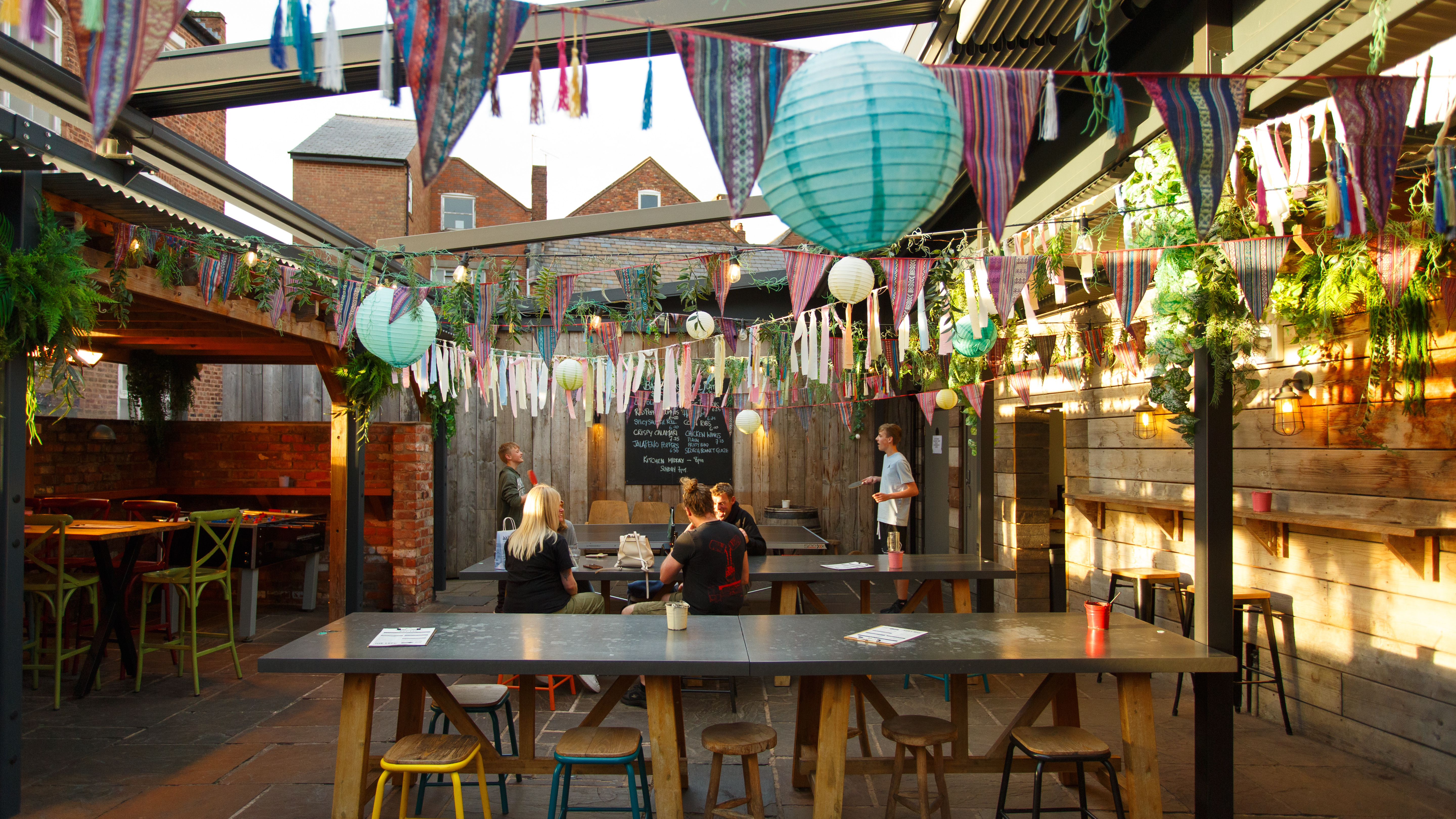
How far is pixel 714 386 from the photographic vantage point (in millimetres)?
8031

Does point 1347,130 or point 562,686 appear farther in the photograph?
point 562,686

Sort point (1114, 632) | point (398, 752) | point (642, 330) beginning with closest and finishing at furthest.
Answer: point (398, 752), point (1114, 632), point (642, 330)

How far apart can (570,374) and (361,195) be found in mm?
14922

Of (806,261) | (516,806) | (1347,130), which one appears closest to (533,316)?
(806,261)

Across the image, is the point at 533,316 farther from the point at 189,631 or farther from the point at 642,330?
the point at 189,631

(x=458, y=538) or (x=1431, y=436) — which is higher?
(x=1431, y=436)

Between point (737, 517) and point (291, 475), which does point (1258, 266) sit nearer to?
point (737, 517)

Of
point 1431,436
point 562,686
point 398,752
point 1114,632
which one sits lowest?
point 562,686

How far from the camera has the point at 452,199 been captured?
21.9m

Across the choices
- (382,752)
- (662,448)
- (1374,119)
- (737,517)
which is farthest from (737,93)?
(662,448)

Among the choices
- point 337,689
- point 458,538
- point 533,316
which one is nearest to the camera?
point 337,689

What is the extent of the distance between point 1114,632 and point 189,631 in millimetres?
5602

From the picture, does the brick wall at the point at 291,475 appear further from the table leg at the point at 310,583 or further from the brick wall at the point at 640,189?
the brick wall at the point at 640,189

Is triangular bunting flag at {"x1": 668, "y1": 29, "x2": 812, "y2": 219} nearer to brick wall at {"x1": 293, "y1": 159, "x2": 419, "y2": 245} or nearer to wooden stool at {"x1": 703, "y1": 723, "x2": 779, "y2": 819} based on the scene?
wooden stool at {"x1": 703, "y1": 723, "x2": 779, "y2": 819}
